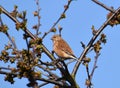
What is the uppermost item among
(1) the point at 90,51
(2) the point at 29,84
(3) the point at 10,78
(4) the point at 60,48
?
(4) the point at 60,48

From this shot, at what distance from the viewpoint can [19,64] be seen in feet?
12.6

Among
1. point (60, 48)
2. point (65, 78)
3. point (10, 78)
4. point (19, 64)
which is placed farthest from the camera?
point (60, 48)

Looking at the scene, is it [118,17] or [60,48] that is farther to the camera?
[60,48]

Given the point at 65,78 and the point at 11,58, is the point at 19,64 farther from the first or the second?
the point at 65,78

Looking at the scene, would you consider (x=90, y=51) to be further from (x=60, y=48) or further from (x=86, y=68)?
(x=60, y=48)

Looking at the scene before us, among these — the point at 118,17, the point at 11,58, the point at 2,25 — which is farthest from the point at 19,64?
the point at 118,17

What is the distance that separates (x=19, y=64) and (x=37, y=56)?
586 mm

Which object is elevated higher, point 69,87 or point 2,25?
point 2,25

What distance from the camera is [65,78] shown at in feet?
15.8

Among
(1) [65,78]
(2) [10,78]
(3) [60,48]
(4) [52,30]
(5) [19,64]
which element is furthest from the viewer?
(3) [60,48]

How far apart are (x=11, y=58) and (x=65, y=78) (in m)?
0.81

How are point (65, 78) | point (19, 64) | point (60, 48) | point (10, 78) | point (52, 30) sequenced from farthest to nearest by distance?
1. point (60, 48)
2. point (52, 30)
3. point (65, 78)
4. point (10, 78)
5. point (19, 64)

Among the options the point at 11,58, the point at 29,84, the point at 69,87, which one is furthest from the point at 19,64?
the point at 69,87

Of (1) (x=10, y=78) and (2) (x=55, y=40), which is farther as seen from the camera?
(2) (x=55, y=40)
